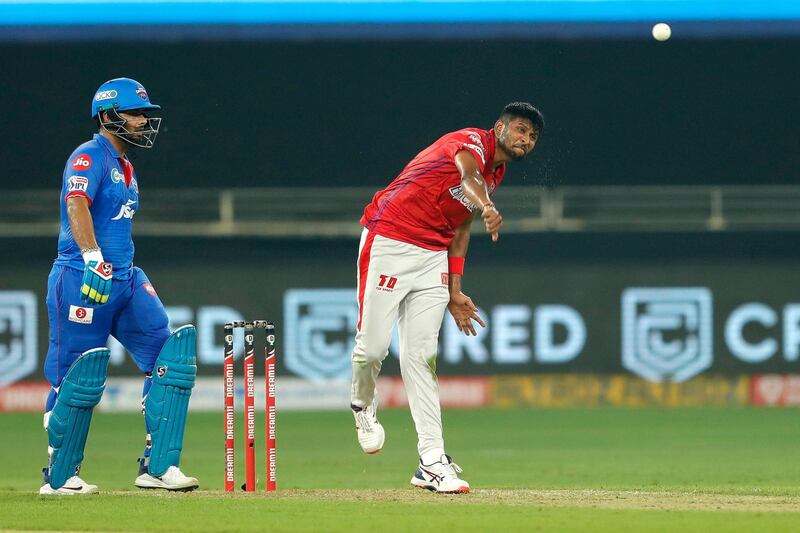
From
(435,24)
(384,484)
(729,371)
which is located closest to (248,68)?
(435,24)

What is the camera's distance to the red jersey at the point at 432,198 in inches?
259

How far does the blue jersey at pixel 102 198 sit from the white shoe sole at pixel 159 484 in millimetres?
1007

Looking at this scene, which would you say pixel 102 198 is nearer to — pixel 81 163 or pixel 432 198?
pixel 81 163

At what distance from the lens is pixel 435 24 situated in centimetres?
1980

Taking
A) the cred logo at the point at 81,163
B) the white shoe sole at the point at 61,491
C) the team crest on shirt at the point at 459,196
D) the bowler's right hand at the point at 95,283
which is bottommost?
the white shoe sole at the point at 61,491

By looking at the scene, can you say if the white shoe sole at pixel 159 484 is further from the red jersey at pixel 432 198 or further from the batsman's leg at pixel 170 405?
the red jersey at pixel 432 198

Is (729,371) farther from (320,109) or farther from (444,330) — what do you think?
(320,109)

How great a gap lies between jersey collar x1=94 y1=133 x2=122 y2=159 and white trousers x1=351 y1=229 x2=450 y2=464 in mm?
1274

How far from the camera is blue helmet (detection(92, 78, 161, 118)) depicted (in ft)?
21.7

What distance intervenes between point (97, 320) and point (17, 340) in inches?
367

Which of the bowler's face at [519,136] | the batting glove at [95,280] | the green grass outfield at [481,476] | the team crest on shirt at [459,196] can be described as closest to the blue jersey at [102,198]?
the batting glove at [95,280]

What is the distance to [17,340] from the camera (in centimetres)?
1540

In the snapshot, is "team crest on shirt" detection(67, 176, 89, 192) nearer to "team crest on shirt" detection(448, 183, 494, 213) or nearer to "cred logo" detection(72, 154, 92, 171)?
"cred logo" detection(72, 154, 92, 171)

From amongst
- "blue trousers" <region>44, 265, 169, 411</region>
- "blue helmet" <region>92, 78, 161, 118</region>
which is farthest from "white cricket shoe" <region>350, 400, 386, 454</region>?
"blue helmet" <region>92, 78, 161, 118</region>
